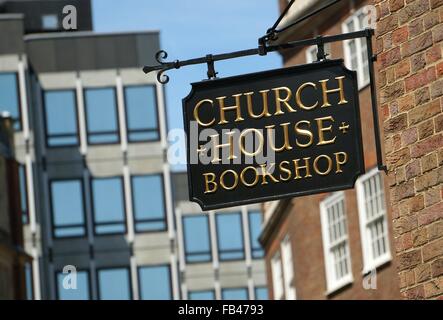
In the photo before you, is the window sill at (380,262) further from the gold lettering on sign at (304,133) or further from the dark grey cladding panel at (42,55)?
the dark grey cladding panel at (42,55)

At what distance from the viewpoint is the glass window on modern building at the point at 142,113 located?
58406 millimetres

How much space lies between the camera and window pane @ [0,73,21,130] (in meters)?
54.8

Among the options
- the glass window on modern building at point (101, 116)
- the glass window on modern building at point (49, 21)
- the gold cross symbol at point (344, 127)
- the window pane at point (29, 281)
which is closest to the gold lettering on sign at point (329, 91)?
the gold cross symbol at point (344, 127)

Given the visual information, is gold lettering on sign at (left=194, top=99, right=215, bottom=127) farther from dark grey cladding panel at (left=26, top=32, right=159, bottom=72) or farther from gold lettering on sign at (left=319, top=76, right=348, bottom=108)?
dark grey cladding panel at (left=26, top=32, right=159, bottom=72)

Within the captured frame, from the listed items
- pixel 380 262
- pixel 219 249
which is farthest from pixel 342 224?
pixel 219 249

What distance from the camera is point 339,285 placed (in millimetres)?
34344

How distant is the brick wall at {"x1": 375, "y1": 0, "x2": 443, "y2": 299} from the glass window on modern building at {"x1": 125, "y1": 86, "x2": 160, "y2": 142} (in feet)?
161

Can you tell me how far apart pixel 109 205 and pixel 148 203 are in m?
1.51

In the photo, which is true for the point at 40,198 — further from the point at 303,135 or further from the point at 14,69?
the point at 303,135

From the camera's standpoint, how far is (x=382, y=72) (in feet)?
31.1

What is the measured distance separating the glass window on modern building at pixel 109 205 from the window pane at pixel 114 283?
1.57 meters

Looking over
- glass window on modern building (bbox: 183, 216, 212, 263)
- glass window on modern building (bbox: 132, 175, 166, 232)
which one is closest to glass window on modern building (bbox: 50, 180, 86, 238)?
glass window on modern building (bbox: 132, 175, 166, 232)

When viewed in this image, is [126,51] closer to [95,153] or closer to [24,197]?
[95,153]
